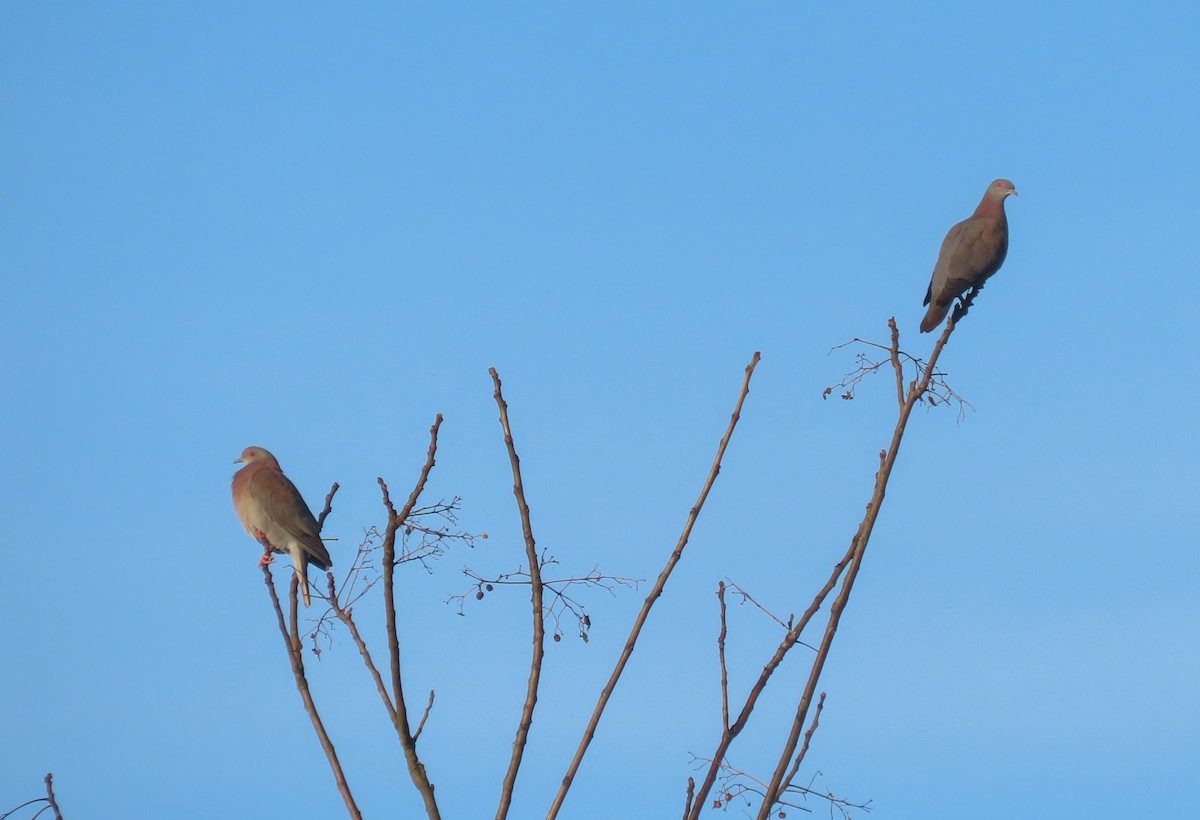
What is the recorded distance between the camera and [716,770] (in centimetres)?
332

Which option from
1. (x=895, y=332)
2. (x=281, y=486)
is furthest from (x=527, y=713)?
(x=281, y=486)

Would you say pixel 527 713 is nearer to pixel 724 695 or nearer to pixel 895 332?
pixel 724 695

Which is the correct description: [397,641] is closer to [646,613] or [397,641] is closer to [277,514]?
[646,613]

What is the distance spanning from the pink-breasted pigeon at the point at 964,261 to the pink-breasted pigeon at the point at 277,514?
4.16 meters

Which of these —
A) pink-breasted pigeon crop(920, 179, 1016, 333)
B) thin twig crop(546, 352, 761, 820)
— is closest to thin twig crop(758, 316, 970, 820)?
thin twig crop(546, 352, 761, 820)

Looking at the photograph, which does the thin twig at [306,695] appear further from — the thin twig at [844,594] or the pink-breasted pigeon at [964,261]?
the pink-breasted pigeon at [964,261]

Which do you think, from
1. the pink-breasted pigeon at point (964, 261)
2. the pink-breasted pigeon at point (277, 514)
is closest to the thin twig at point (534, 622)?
the pink-breasted pigeon at point (277, 514)

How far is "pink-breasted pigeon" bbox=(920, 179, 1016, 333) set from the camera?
30.5ft

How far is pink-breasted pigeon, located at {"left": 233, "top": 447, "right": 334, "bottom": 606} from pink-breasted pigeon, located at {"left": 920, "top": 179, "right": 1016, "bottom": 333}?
13.6ft

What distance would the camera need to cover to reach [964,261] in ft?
30.6

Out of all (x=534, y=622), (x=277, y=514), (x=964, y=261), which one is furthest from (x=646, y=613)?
(x=964, y=261)

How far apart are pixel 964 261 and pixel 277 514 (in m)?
4.58

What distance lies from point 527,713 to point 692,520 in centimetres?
61

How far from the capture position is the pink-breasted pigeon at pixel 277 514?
26.1 feet
